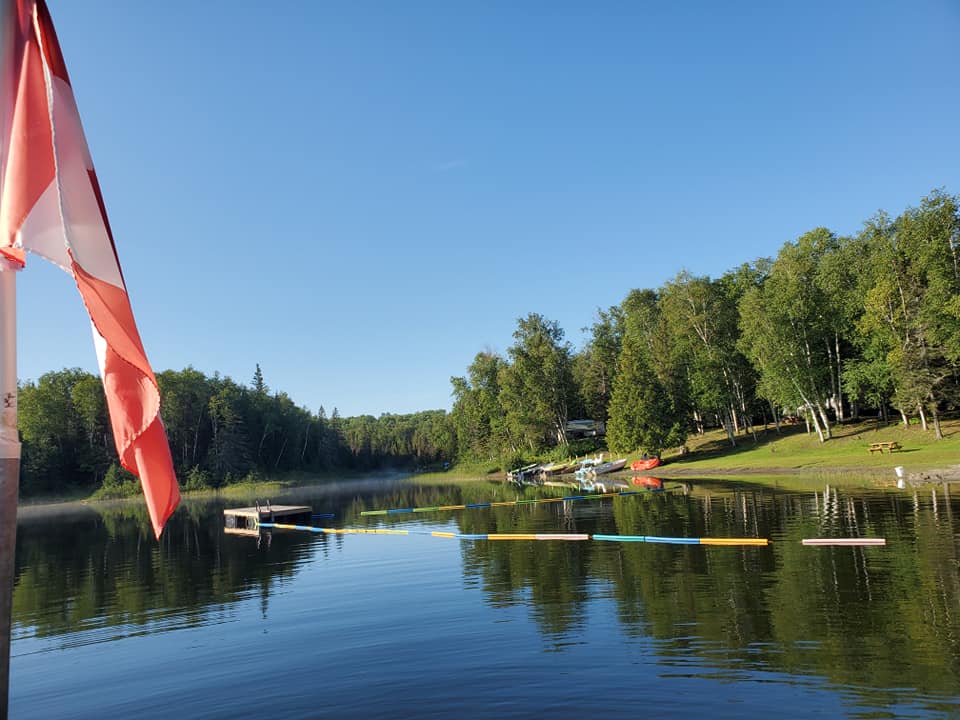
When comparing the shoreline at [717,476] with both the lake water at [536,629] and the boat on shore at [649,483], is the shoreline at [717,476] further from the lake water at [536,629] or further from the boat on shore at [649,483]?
the lake water at [536,629]

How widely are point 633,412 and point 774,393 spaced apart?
13.4 metres

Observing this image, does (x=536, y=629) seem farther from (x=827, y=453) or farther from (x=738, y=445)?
(x=738, y=445)

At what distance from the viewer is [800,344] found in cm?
6119

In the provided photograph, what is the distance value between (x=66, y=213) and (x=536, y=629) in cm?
1227

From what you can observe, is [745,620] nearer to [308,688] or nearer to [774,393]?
[308,688]

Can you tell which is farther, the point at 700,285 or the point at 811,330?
the point at 700,285

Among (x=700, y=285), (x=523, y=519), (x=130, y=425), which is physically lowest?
(x=523, y=519)

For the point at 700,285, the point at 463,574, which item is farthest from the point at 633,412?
the point at 463,574

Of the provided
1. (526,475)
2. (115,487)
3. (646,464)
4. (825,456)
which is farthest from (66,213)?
(115,487)

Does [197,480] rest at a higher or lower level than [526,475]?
higher

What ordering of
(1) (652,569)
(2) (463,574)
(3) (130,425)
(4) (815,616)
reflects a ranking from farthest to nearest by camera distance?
(2) (463,574) → (1) (652,569) → (4) (815,616) → (3) (130,425)

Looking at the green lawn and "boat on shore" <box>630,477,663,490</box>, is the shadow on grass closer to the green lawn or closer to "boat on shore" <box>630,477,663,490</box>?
the green lawn

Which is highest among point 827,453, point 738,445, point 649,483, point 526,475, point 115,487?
point 115,487

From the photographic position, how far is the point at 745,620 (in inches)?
515
